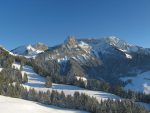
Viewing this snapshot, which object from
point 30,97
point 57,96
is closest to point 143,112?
point 57,96

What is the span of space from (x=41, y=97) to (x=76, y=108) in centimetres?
2387

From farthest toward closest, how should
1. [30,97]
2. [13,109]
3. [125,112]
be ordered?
[30,97] < [125,112] < [13,109]

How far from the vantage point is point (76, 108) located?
18025 cm

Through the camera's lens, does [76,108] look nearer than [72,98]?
Yes

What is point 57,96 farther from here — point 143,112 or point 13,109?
point 13,109

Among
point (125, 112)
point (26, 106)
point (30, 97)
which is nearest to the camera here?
point (26, 106)

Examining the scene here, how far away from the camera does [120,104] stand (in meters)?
192

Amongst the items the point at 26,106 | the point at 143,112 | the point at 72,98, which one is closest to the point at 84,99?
the point at 72,98

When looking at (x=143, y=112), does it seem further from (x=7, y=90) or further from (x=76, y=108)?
(x=7, y=90)

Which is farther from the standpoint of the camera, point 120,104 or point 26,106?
point 120,104

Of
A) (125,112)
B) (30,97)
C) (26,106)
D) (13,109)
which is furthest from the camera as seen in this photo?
(30,97)

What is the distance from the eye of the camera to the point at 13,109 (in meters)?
133

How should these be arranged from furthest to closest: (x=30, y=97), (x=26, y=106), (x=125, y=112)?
(x=30, y=97)
(x=125, y=112)
(x=26, y=106)

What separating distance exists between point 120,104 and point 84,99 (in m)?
20.5
